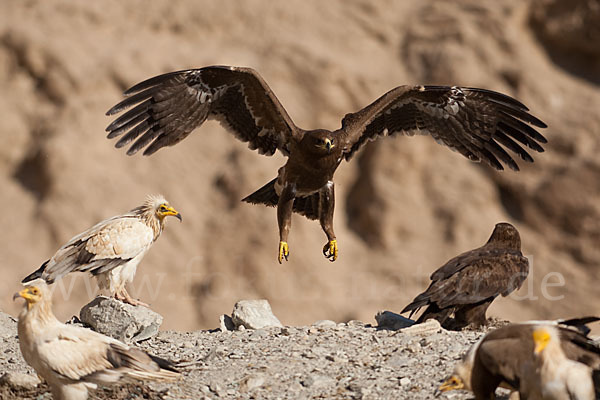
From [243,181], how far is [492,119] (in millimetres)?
6857

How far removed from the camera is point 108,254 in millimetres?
7102

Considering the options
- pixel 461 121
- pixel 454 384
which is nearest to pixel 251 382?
pixel 454 384

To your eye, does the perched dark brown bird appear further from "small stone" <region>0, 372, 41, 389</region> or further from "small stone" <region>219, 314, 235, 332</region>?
"small stone" <region>0, 372, 41, 389</region>

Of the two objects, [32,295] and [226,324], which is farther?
[226,324]

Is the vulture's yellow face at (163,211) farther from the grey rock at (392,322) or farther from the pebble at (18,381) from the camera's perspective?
the pebble at (18,381)

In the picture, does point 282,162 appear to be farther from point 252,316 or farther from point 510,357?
point 510,357

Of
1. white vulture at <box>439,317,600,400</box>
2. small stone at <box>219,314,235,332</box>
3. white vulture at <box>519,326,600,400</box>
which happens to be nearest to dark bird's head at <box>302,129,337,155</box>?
small stone at <box>219,314,235,332</box>

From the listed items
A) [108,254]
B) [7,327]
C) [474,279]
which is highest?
[108,254]

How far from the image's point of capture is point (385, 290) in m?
14.9

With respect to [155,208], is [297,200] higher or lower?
higher

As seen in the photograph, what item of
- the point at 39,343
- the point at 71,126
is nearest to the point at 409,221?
the point at 71,126

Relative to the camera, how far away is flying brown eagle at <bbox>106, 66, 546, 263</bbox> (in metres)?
7.85

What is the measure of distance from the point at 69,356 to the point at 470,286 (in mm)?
3413

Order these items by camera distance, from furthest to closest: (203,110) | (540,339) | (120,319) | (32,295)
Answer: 1. (203,110)
2. (120,319)
3. (32,295)
4. (540,339)
